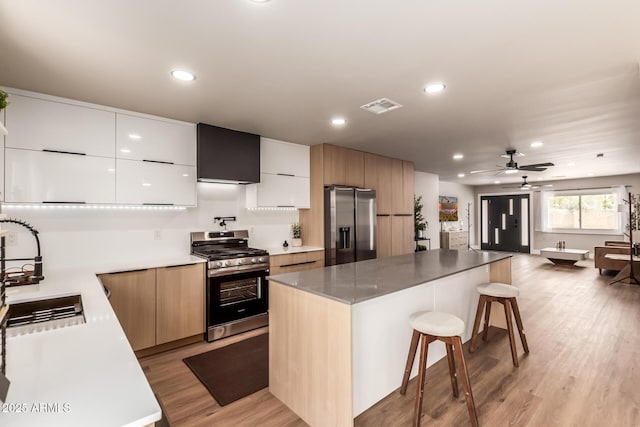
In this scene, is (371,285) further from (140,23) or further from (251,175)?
(251,175)

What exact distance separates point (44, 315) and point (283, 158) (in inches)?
123

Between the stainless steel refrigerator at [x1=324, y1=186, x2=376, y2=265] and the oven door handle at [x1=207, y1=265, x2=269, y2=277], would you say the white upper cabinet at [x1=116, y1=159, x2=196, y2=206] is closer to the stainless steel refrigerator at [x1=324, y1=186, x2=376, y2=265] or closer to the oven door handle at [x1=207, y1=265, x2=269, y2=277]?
the oven door handle at [x1=207, y1=265, x2=269, y2=277]

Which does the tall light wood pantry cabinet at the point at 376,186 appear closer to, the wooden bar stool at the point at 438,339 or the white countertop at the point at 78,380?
the wooden bar stool at the point at 438,339

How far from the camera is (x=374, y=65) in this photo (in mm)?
2186

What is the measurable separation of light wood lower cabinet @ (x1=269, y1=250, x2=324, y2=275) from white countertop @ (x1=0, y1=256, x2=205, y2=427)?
7.78 feet

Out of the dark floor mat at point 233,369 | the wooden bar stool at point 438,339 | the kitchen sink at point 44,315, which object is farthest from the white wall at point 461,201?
the kitchen sink at point 44,315

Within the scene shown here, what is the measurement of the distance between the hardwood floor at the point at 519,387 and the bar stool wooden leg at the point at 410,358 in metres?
0.09

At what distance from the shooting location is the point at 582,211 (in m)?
9.10

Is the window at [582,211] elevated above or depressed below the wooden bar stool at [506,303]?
above

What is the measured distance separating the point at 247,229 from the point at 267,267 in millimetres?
737

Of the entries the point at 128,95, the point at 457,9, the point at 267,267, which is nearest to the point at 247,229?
Answer: the point at 267,267

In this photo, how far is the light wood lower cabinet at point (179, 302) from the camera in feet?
9.97

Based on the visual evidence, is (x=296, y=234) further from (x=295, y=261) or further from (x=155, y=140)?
(x=155, y=140)

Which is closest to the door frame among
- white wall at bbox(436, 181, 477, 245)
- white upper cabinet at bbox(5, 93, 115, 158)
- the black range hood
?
white wall at bbox(436, 181, 477, 245)
